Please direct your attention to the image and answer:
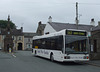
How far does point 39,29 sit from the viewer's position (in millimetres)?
71688

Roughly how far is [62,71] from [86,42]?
491 centimetres

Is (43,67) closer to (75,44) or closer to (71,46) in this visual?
(71,46)

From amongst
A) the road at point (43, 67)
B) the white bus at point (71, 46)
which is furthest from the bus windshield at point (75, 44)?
the road at point (43, 67)

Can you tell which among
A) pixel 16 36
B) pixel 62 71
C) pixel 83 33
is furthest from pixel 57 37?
pixel 16 36

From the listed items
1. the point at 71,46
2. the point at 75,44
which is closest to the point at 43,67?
the point at 71,46

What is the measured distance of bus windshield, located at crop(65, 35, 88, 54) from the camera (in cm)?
1372

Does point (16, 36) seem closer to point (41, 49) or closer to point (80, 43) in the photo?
point (41, 49)

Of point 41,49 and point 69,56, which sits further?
point 41,49

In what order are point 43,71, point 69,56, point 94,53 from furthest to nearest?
point 94,53, point 69,56, point 43,71

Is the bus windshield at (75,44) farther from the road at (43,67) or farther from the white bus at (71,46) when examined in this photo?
the road at (43,67)

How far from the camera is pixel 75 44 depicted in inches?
548

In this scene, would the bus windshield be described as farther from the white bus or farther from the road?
the road

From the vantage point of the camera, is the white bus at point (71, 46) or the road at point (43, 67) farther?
the white bus at point (71, 46)

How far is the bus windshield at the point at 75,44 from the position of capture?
13.7 metres
